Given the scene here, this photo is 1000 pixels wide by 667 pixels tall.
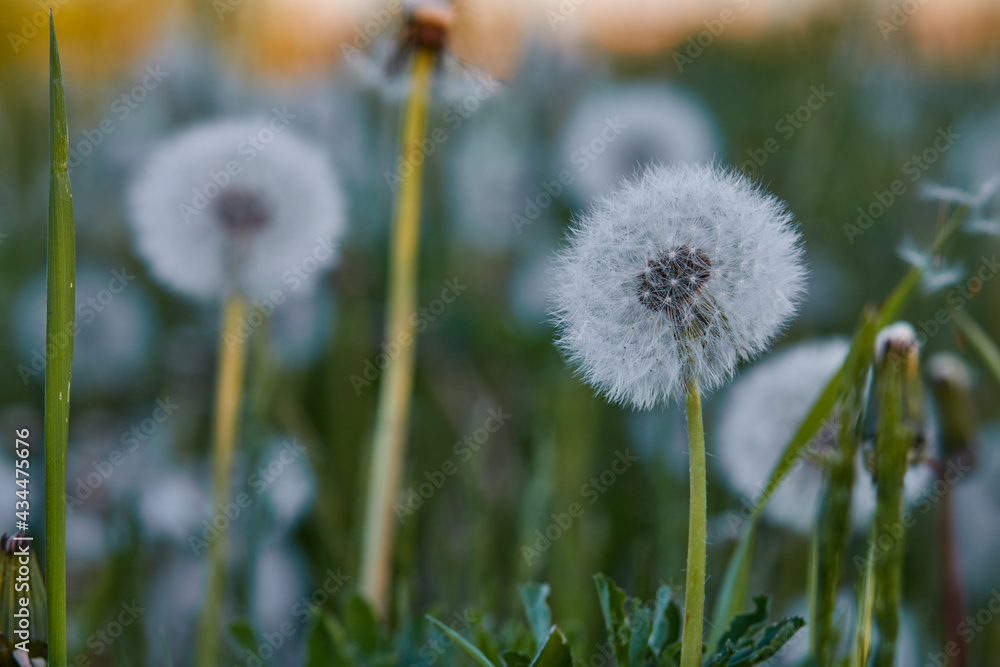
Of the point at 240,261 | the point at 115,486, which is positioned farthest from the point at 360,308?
the point at 240,261

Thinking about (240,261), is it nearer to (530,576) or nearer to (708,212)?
(530,576)

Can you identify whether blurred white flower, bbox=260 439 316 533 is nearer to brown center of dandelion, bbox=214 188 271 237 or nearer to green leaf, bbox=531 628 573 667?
brown center of dandelion, bbox=214 188 271 237

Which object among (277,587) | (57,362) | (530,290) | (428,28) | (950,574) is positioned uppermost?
(428,28)

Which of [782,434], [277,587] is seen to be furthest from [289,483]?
[782,434]

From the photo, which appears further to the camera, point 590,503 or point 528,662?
point 590,503

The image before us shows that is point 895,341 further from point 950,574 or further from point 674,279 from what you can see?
point 950,574

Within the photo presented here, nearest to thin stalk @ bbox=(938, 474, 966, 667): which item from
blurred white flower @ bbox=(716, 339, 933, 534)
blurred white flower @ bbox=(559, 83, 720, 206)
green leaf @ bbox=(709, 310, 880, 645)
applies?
blurred white flower @ bbox=(716, 339, 933, 534)
